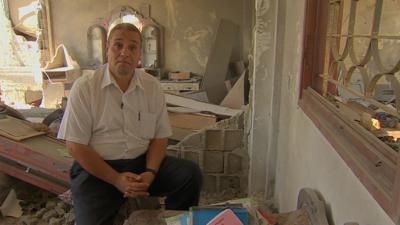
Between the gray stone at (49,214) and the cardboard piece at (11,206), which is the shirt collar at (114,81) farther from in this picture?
the cardboard piece at (11,206)

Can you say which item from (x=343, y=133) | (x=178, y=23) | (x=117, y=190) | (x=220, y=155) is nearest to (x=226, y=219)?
(x=343, y=133)

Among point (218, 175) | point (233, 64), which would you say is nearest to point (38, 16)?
point (233, 64)

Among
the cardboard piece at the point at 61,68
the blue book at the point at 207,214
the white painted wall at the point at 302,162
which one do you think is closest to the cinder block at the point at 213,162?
the white painted wall at the point at 302,162

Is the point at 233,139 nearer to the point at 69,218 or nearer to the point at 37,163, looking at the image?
the point at 69,218

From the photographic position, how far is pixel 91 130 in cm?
212

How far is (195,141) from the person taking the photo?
3322 mm

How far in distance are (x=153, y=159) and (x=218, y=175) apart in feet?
4.19

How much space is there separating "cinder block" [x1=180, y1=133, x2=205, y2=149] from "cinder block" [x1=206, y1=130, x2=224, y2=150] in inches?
2.2

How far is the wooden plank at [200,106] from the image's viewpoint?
4.32 m

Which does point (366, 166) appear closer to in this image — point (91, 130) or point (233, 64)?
point (91, 130)

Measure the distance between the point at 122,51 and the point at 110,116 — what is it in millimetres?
382

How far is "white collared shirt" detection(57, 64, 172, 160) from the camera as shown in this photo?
2076mm

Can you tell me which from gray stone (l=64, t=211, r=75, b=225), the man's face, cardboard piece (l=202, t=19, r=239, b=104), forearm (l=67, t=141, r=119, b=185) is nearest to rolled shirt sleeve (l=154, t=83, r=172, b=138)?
the man's face

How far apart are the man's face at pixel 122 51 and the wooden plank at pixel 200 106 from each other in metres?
2.22
